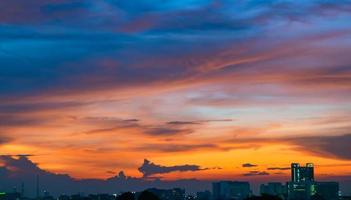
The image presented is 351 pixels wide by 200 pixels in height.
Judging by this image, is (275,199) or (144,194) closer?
(275,199)

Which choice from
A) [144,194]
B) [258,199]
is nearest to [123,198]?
[144,194]

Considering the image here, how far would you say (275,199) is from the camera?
344 ft

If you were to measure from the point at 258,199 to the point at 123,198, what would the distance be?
75.3 feet

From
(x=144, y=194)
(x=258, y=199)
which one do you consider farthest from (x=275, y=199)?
(x=144, y=194)

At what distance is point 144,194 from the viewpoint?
117m

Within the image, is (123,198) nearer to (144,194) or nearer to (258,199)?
(144,194)

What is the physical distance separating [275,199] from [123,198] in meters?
24.6

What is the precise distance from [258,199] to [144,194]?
20426 mm

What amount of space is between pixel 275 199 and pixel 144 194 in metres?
21.9

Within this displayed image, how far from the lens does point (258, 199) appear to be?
104125 millimetres

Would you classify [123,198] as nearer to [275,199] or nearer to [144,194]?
[144,194]

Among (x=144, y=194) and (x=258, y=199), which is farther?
(x=144, y=194)

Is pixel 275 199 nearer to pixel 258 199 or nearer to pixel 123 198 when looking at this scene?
pixel 258 199

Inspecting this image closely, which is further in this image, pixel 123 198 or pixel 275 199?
pixel 123 198
